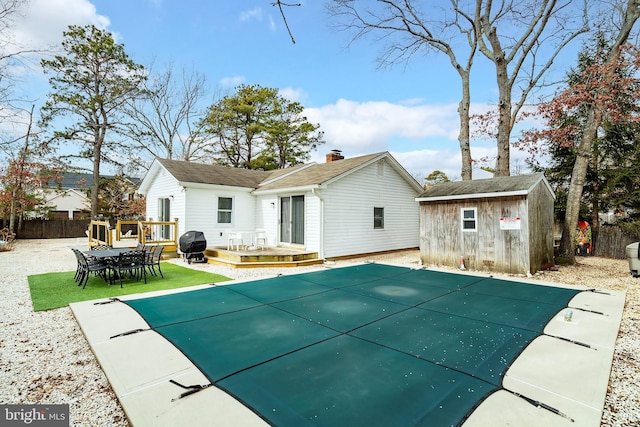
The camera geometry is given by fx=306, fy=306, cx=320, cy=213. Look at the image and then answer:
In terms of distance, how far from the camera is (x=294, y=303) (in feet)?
19.3

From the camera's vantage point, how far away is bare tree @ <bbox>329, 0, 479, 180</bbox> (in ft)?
47.6

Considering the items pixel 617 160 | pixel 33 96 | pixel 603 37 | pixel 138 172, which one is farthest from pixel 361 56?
pixel 138 172

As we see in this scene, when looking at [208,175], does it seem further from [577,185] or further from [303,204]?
[577,185]

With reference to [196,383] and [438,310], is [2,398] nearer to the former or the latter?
[196,383]

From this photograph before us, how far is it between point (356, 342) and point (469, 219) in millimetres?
7457

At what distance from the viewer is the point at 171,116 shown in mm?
26094

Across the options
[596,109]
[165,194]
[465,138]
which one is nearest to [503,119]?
[465,138]

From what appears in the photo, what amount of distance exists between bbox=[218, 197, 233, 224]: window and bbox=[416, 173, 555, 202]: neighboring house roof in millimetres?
8023

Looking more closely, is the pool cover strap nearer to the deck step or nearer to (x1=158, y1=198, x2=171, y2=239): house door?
the deck step

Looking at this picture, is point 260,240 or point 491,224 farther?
point 260,240

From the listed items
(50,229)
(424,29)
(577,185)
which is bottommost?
(50,229)

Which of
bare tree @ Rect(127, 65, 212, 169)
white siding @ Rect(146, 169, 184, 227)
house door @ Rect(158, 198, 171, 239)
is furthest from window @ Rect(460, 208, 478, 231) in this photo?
bare tree @ Rect(127, 65, 212, 169)

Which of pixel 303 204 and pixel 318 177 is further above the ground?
pixel 318 177

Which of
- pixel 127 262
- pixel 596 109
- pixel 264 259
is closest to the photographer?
pixel 127 262
